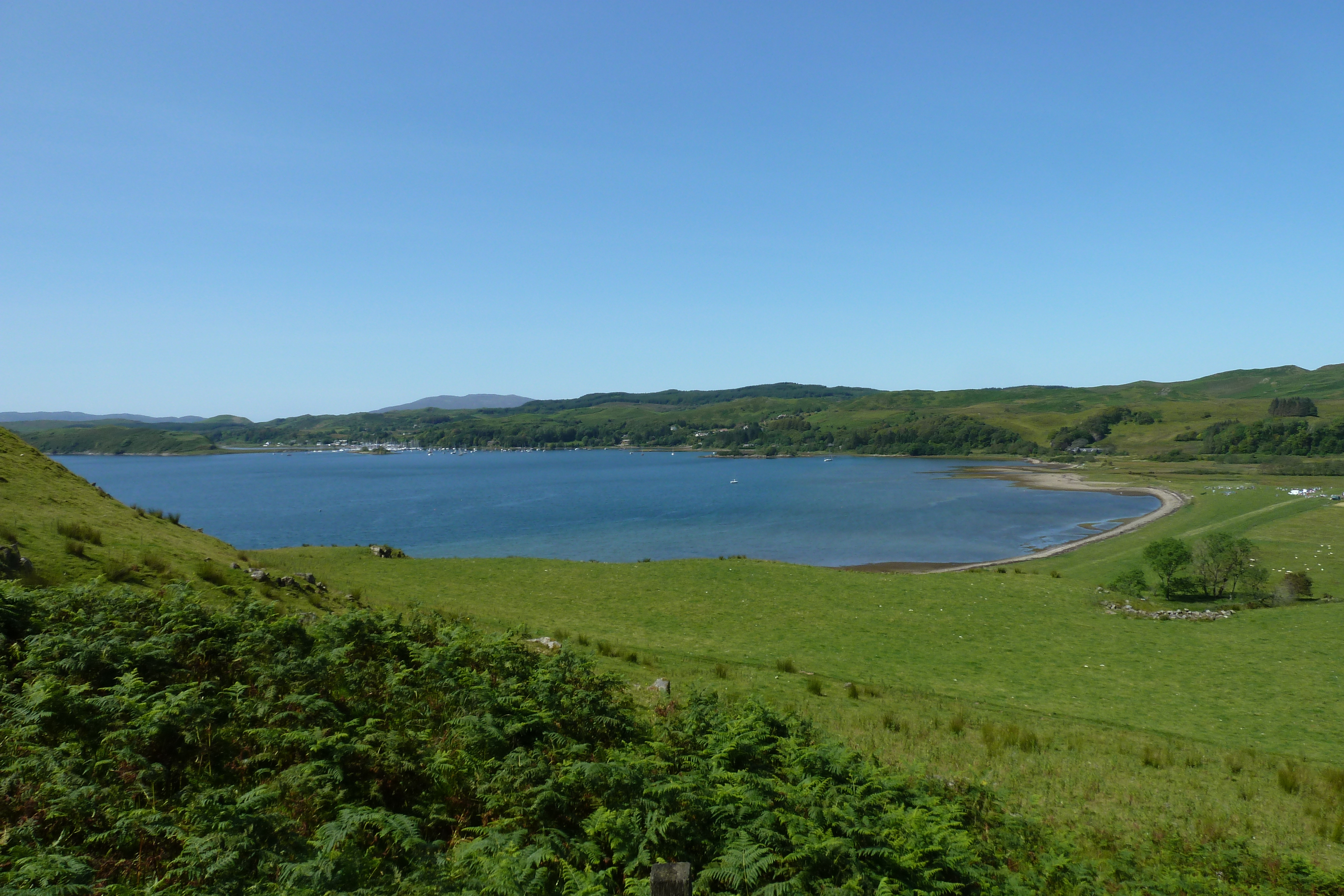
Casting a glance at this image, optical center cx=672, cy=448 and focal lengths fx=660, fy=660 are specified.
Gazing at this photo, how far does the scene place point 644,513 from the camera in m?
95.2

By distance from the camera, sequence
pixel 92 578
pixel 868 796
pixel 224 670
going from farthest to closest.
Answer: pixel 92 578
pixel 224 670
pixel 868 796

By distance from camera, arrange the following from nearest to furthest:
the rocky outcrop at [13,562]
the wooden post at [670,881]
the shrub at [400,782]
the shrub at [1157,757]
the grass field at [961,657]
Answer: the wooden post at [670,881] < the shrub at [400,782] < the grass field at [961,657] < the shrub at [1157,757] < the rocky outcrop at [13,562]

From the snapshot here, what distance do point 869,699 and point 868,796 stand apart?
7.04m

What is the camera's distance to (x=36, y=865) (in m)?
4.59

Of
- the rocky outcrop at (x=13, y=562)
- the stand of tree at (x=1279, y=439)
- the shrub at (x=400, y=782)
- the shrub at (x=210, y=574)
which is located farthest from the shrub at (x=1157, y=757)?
the stand of tree at (x=1279, y=439)

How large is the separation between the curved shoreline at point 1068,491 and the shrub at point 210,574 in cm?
2770

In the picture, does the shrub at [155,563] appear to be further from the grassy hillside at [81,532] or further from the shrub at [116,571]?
the shrub at [116,571]

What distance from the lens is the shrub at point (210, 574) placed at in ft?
47.6

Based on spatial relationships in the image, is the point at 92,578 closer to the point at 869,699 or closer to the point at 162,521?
the point at 162,521

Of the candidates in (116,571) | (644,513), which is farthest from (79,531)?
(644,513)

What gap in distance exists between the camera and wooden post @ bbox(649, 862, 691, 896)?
502 cm

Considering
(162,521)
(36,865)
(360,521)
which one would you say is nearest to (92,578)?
(162,521)

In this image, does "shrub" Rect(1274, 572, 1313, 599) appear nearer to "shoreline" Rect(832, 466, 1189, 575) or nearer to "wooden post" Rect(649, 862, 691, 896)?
"shoreline" Rect(832, 466, 1189, 575)

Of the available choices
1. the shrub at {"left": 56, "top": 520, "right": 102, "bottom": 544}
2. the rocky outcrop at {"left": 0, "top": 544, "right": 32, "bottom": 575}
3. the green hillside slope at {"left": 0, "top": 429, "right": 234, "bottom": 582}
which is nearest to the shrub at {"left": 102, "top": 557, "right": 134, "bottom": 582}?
the green hillside slope at {"left": 0, "top": 429, "right": 234, "bottom": 582}
